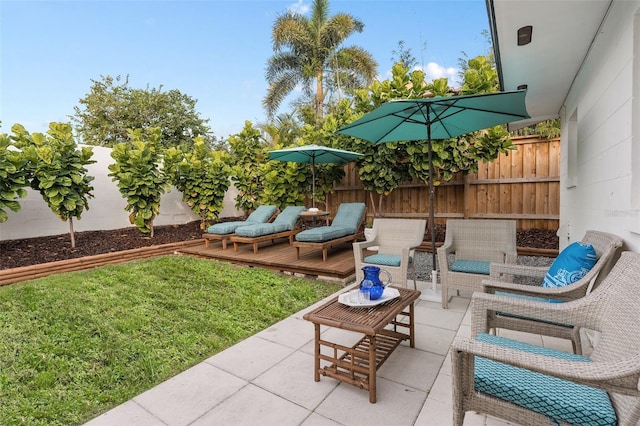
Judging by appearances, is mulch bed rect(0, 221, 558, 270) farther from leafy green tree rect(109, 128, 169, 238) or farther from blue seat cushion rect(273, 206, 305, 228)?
blue seat cushion rect(273, 206, 305, 228)

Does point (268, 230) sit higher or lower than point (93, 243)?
higher

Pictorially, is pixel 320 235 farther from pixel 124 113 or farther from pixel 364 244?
pixel 124 113

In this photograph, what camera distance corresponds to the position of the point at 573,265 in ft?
7.13

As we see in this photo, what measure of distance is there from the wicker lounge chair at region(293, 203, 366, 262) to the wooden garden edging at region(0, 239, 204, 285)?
288 cm

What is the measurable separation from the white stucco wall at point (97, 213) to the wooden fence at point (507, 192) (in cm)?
542

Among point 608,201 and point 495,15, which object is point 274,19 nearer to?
point 495,15

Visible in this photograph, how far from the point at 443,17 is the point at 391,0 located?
6.66ft

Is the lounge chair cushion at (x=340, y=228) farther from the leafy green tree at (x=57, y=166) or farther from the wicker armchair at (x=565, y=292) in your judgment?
the leafy green tree at (x=57, y=166)

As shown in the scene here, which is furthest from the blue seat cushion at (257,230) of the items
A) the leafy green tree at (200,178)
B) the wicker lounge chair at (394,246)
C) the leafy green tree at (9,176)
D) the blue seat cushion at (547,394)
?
the blue seat cushion at (547,394)

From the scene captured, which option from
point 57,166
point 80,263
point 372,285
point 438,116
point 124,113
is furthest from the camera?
point 124,113

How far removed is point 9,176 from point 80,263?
1.63m

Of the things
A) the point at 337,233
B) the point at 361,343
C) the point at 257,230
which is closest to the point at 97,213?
the point at 257,230

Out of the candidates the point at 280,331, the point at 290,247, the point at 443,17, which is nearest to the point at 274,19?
the point at 443,17

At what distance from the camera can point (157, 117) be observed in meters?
16.7
